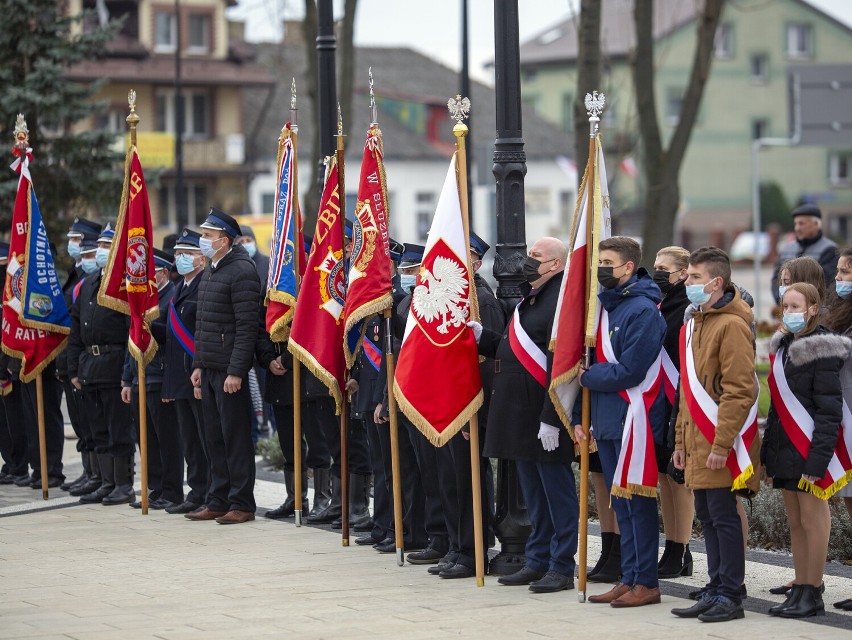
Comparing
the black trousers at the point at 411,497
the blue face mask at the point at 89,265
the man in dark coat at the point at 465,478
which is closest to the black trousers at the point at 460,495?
the man in dark coat at the point at 465,478

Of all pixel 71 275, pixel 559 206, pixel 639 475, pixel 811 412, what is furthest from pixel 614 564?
pixel 559 206

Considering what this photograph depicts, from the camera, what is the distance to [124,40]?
2181 inches

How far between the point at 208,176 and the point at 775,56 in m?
31.6

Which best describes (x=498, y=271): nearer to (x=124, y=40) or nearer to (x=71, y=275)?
(x=71, y=275)

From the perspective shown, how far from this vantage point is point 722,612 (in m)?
8.12

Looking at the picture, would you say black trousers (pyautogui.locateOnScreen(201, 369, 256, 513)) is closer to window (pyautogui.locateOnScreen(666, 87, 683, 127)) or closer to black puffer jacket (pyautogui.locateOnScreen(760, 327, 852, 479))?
black puffer jacket (pyautogui.locateOnScreen(760, 327, 852, 479))

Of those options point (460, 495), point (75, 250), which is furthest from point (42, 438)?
point (460, 495)

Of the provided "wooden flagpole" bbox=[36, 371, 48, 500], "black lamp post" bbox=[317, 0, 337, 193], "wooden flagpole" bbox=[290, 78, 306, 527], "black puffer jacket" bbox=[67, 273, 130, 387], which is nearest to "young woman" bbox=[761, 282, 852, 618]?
"wooden flagpole" bbox=[290, 78, 306, 527]

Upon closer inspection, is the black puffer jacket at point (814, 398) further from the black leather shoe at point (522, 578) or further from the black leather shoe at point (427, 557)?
the black leather shoe at point (427, 557)

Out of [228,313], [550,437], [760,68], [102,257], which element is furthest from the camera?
[760,68]

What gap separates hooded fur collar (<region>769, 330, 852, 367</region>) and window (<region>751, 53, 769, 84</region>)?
69.7m

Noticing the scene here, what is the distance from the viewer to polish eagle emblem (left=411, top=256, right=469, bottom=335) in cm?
958

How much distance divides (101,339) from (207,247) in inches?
69.4

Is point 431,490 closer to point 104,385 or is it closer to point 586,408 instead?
point 586,408
